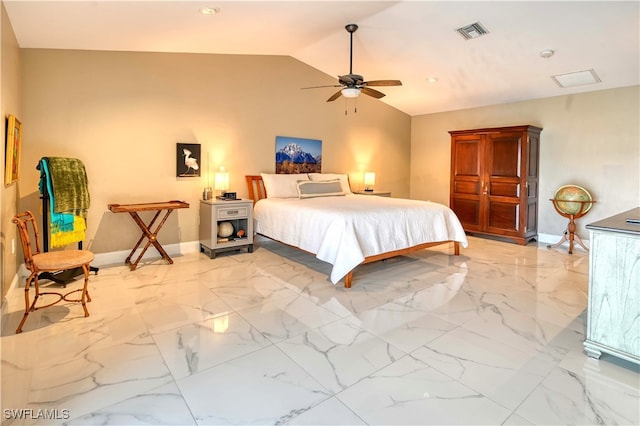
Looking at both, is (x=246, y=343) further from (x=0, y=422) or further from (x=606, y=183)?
(x=606, y=183)

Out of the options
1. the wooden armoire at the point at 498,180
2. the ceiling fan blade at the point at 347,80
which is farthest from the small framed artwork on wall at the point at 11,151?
the wooden armoire at the point at 498,180

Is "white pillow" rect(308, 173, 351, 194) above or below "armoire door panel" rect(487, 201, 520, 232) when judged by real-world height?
above

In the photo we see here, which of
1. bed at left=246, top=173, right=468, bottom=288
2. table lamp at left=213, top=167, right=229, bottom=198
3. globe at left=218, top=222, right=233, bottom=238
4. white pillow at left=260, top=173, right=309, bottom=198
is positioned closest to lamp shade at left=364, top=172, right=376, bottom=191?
bed at left=246, top=173, right=468, bottom=288

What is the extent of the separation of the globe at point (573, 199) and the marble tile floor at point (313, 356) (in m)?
1.83

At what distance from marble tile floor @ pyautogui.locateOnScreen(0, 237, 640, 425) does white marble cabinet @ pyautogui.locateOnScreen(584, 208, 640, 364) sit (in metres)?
0.12

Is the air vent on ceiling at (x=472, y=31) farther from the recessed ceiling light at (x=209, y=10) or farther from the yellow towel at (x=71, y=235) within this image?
the yellow towel at (x=71, y=235)

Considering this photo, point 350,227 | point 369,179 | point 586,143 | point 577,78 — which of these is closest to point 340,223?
point 350,227

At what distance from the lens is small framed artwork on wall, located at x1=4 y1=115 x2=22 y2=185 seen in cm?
298

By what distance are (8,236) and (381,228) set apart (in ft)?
11.6

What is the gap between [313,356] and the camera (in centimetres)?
233

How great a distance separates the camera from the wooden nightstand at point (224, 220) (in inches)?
191

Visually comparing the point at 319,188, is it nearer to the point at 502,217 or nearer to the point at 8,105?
the point at 502,217

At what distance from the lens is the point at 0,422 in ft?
5.59

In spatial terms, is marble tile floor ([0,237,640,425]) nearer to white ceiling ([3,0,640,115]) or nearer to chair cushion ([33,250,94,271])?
chair cushion ([33,250,94,271])
